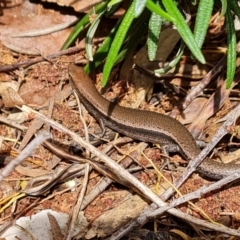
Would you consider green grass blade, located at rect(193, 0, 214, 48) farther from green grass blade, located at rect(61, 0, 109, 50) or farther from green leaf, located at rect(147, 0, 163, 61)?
green grass blade, located at rect(61, 0, 109, 50)

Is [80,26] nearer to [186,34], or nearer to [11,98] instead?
[11,98]

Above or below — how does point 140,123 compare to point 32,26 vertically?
below

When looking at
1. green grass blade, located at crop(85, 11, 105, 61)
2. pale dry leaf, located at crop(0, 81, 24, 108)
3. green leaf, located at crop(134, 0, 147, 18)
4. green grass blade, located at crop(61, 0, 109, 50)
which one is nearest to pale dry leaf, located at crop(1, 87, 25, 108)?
pale dry leaf, located at crop(0, 81, 24, 108)

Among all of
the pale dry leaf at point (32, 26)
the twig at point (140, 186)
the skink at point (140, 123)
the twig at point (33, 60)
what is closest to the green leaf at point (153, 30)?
the twig at point (140, 186)

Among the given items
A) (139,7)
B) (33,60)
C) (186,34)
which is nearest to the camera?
(139,7)

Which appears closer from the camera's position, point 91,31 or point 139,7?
point 139,7

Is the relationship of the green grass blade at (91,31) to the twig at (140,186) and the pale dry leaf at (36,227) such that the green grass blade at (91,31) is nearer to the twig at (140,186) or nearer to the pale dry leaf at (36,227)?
the twig at (140,186)

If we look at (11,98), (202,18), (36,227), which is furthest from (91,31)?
(36,227)

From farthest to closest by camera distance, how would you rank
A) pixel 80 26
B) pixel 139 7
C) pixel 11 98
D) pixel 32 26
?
pixel 32 26 < pixel 11 98 < pixel 80 26 < pixel 139 7
